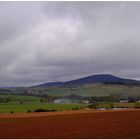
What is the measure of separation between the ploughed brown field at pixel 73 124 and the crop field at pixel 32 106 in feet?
1.96

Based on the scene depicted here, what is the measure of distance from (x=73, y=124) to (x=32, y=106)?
441cm

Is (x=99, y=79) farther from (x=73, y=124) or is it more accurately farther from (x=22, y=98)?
(x=73, y=124)

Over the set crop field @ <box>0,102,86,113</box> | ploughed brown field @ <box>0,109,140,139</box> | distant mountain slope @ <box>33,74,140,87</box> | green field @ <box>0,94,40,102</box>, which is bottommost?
ploughed brown field @ <box>0,109,140,139</box>

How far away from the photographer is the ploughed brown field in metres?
13.9

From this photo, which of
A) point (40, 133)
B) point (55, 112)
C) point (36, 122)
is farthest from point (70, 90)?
point (40, 133)

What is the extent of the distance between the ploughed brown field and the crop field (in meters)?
0.60

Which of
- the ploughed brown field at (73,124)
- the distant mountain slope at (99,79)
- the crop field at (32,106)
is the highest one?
the distant mountain slope at (99,79)

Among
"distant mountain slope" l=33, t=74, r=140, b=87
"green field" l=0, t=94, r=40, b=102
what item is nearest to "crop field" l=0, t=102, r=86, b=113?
"green field" l=0, t=94, r=40, b=102

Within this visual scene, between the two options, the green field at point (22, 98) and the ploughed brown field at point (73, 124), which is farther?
the green field at point (22, 98)

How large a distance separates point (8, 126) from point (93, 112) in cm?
521

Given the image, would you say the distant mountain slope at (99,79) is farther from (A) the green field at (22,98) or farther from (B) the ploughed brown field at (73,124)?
(B) the ploughed brown field at (73,124)

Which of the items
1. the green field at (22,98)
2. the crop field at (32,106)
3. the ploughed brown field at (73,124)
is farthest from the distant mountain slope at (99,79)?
the ploughed brown field at (73,124)

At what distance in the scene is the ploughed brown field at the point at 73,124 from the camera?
45.5ft

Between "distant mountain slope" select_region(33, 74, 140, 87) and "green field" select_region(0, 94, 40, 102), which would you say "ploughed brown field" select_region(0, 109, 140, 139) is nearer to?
"green field" select_region(0, 94, 40, 102)
